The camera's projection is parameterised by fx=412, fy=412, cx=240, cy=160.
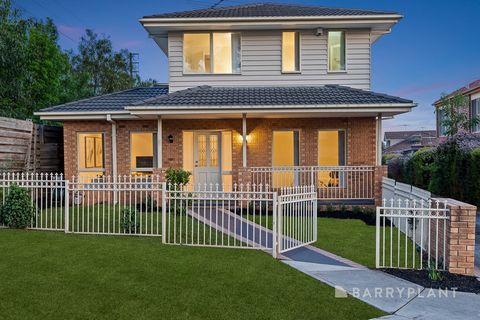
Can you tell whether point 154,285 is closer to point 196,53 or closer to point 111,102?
point 111,102

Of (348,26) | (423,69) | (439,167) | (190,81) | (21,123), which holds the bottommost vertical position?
(439,167)

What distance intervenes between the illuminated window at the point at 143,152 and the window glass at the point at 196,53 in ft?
9.73

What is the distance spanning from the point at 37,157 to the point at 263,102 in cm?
897

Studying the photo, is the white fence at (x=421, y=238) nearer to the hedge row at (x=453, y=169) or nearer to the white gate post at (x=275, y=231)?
the white gate post at (x=275, y=231)

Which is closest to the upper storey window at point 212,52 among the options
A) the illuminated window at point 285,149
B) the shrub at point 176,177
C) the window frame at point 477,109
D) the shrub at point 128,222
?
the illuminated window at point 285,149

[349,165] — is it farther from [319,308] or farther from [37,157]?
[37,157]

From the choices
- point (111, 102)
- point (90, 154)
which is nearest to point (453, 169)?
point (111, 102)

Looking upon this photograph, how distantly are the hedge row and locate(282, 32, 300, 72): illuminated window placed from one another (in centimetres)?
650

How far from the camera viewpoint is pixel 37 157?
1566cm

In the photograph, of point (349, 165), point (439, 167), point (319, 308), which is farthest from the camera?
point (439, 167)

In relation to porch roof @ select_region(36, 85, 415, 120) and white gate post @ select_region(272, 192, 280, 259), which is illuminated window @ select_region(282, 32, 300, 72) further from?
white gate post @ select_region(272, 192, 280, 259)

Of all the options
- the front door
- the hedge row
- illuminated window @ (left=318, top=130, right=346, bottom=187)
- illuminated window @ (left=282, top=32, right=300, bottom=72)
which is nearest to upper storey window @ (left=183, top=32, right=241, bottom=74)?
illuminated window @ (left=282, top=32, right=300, bottom=72)

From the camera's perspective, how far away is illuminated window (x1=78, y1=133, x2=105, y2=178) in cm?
1548

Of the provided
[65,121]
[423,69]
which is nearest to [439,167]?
[65,121]
